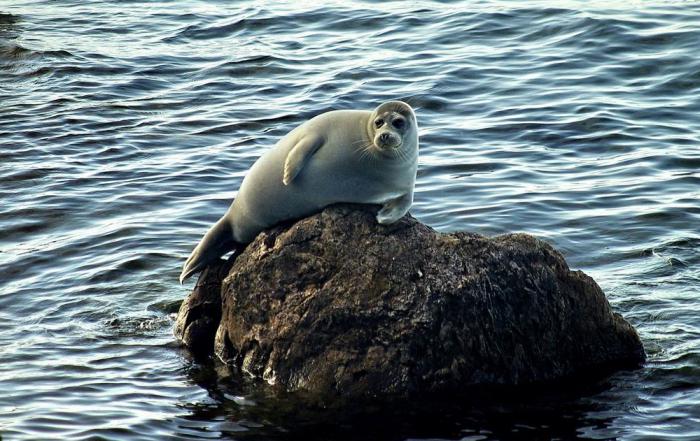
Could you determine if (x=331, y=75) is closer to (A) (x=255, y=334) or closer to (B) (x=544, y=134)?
(B) (x=544, y=134)

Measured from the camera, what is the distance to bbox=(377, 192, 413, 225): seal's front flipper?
6988 millimetres

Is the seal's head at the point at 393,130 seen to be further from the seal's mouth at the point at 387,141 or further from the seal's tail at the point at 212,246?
the seal's tail at the point at 212,246

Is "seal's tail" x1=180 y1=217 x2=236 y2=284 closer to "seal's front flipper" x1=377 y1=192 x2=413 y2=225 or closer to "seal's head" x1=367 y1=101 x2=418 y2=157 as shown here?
"seal's front flipper" x1=377 y1=192 x2=413 y2=225

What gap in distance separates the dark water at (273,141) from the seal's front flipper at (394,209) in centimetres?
109

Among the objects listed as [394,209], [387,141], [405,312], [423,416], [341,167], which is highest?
[387,141]

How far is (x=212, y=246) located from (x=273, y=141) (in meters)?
5.40

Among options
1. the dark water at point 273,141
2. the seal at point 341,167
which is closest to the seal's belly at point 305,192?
the seal at point 341,167

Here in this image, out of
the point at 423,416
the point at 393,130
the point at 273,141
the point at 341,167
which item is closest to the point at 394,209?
the point at 341,167

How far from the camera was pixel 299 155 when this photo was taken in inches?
273

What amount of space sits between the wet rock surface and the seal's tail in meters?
0.34

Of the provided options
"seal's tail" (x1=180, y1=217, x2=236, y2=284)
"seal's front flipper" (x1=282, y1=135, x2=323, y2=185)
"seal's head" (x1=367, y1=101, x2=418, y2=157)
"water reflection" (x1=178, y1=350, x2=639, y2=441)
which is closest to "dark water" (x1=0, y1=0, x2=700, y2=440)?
"water reflection" (x1=178, y1=350, x2=639, y2=441)

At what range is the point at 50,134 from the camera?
1348cm

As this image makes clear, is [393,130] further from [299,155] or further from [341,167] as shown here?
[299,155]

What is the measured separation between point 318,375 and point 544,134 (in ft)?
21.8
